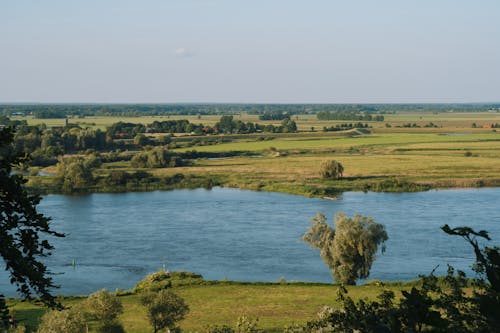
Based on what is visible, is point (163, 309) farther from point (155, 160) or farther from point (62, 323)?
point (155, 160)

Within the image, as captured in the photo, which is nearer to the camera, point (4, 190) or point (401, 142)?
point (4, 190)

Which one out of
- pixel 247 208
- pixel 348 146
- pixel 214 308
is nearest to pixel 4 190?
pixel 214 308

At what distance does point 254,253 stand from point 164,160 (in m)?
48.3

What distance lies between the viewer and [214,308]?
97.9 feet

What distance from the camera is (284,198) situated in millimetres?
62625

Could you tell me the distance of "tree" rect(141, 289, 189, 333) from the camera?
928 inches

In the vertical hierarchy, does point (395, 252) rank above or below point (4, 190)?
below

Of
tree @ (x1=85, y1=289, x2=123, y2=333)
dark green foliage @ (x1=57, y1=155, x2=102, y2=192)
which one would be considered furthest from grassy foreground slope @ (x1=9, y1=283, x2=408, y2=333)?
dark green foliage @ (x1=57, y1=155, x2=102, y2=192)

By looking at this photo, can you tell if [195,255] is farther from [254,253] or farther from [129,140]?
[129,140]

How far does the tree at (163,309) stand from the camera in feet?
77.4

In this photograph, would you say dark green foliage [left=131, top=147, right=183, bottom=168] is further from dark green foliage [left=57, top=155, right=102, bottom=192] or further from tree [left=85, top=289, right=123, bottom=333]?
tree [left=85, top=289, right=123, bottom=333]

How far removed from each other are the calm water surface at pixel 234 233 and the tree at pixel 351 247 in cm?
149

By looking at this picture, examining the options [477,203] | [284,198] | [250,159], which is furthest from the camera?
[250,159]

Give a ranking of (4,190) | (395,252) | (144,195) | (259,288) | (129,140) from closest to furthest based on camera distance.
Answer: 1. (4,190)
2. (259,288)
3. (395,252)
4. (144,195)
5. (129,140)
